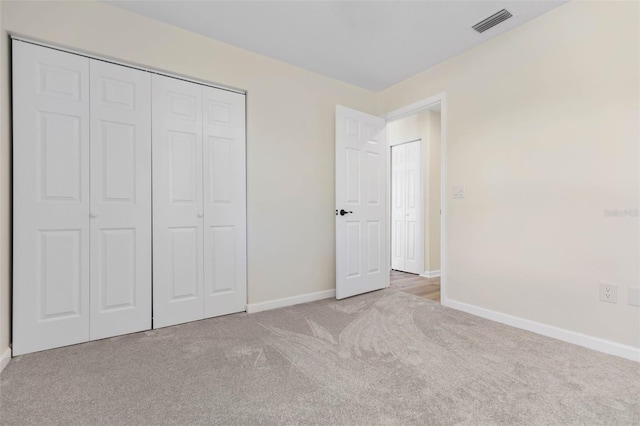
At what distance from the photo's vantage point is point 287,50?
286 cm

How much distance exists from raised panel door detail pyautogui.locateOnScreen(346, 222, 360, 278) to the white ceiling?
69.1 inches

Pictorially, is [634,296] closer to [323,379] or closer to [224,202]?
[323,379]

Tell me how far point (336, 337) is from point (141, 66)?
2642 mm

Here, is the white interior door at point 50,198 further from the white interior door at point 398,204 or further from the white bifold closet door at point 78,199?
the white interior door at point 398,204

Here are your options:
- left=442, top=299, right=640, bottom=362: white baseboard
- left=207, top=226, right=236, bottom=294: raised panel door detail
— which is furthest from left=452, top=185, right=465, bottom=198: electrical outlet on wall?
left=207, top=226, right=236, bottom=294: raised panel door detail

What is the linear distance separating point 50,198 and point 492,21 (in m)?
3.60

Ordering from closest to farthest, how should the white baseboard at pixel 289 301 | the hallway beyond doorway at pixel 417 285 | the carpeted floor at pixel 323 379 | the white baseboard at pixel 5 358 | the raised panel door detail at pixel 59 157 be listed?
the carpeted floor at pixel 323 379 → the white baseboard at pixel 5 358 → the raised panel door detail at pixel 59 157 → the white baseboard at pixel 289 301 → the hallway beyond doorway at pixel 417 285

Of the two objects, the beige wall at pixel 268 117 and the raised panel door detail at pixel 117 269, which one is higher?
the beige wall at pixel 268 117

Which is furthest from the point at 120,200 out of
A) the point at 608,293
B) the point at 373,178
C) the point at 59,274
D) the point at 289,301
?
the point at 608,293

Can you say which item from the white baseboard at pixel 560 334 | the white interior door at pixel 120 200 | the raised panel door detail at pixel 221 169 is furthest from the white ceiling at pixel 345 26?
the white baseboard at pixel 560 334

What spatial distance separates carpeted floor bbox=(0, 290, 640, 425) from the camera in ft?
4.59

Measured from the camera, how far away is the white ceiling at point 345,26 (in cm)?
224

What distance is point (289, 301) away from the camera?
310cm

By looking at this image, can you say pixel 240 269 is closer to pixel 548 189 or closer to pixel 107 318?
pixel 107 318
